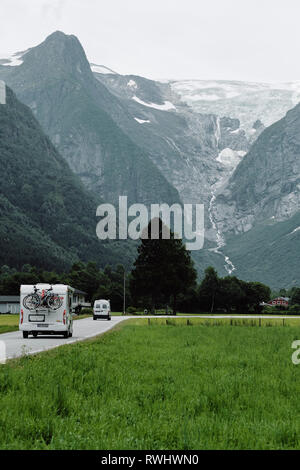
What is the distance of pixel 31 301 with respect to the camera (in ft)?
110

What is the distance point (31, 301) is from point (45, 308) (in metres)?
0.88

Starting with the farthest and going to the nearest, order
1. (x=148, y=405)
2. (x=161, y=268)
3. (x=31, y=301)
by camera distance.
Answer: (x=161, y=268) → (x=31, y=301) → (x=148, y=405)

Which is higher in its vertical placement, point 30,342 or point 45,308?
point 45,308

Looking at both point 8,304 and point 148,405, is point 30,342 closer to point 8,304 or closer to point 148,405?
point 148,405

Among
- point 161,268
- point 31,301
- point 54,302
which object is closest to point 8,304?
point 161,268

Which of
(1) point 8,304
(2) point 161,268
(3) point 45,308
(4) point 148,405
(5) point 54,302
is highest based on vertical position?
(2) point 161,268

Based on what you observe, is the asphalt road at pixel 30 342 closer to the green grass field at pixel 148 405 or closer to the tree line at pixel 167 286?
the green grass field at pixel 148 405

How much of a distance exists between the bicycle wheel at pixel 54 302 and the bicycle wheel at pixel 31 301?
564 millimetres

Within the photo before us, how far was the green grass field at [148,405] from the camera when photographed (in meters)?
7.91

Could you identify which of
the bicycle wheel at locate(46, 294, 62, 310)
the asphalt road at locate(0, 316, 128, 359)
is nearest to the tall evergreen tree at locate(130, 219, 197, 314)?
the asphalt road at locate(0, 316, 128, 359)

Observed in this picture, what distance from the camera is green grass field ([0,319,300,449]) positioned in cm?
791

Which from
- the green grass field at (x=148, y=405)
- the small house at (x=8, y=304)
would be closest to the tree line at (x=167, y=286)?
the small house at (x=8, y=304)

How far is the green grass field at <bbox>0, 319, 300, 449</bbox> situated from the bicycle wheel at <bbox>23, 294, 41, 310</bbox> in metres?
16.5
